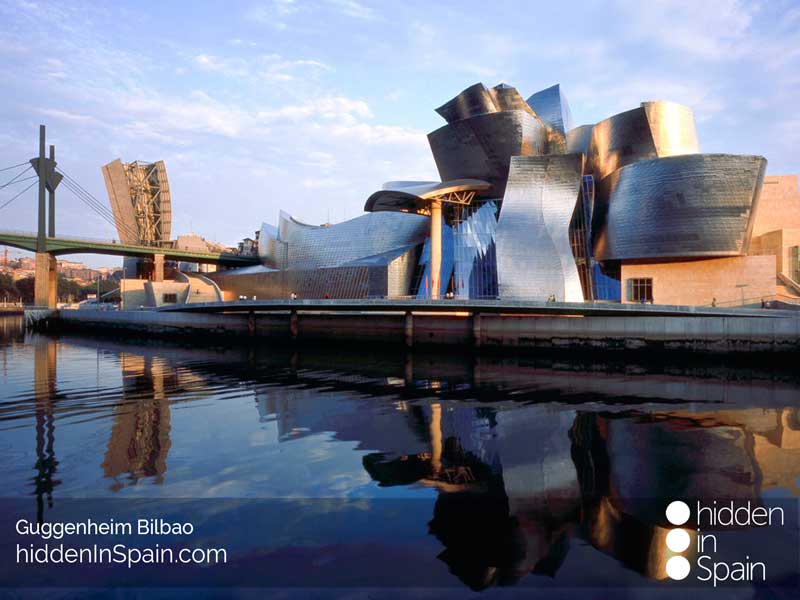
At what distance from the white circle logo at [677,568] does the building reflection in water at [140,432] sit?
21.5 feet

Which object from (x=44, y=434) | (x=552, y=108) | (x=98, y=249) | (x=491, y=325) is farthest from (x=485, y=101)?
(x=98, y=249)

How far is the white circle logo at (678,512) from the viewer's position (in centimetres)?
620

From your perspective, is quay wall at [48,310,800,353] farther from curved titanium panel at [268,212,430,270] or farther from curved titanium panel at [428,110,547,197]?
curved titanium panel at [428,110,547,197]

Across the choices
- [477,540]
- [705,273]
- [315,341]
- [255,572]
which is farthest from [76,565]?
[705,273]

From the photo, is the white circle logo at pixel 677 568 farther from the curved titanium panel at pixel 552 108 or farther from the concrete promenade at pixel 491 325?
the curved titanium panel at pixel 552 108

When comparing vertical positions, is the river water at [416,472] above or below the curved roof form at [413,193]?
below

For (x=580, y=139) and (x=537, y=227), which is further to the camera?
(x=580, y=139)

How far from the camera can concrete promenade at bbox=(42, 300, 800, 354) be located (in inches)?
882

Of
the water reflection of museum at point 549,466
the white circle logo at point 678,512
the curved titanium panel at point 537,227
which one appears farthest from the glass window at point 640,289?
the white circle logo at point 678,512

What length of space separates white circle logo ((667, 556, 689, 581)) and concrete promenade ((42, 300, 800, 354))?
19.4 meters

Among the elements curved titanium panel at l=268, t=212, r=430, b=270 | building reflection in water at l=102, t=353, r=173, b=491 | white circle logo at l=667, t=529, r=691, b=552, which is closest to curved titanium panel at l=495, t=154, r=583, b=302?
curved titanium panel at l=268, t=212, r=430, b=270

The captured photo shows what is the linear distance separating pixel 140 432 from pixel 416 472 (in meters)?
5.88

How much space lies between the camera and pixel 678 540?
5801 mm

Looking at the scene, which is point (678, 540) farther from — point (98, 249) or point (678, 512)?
point (98, 249)
